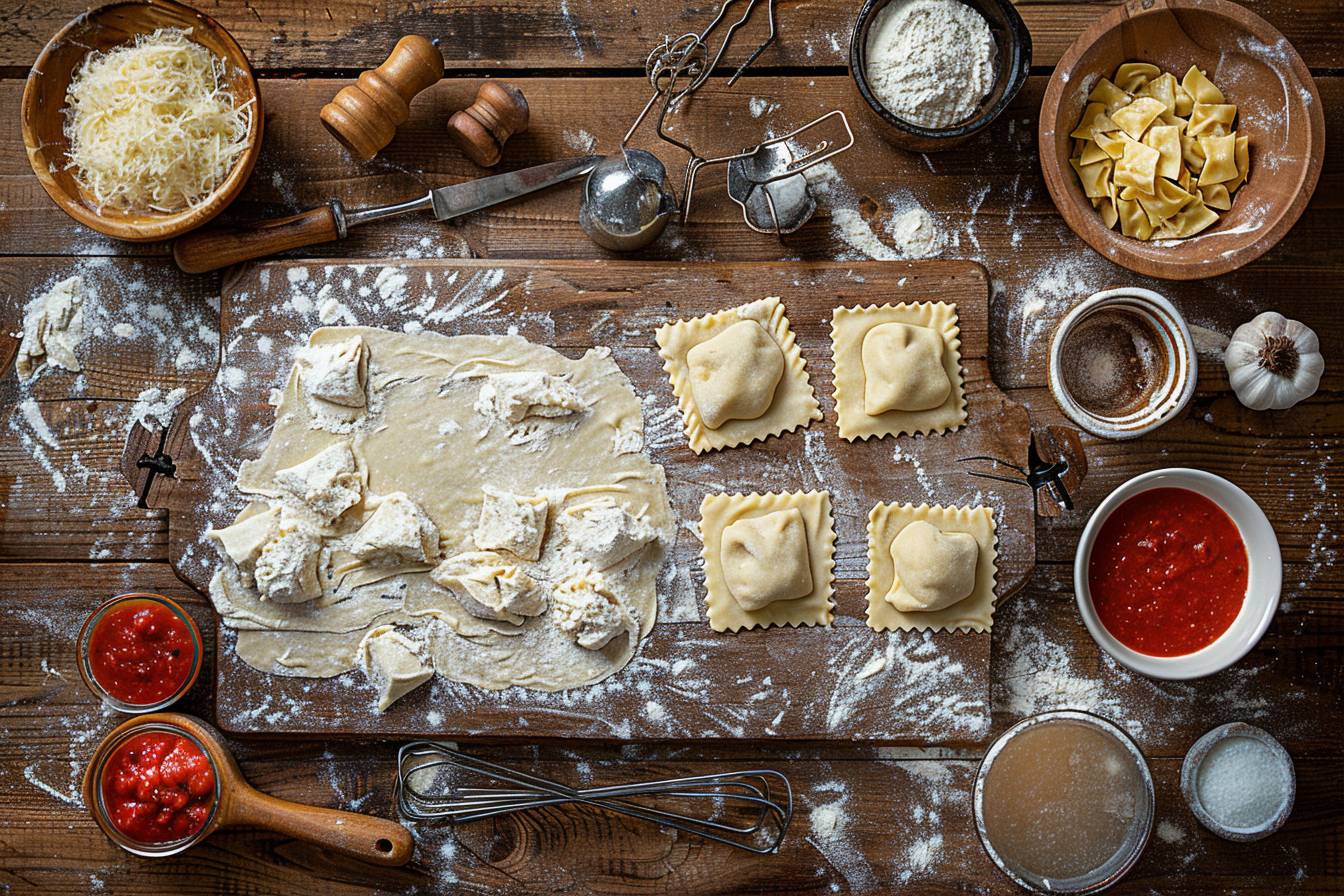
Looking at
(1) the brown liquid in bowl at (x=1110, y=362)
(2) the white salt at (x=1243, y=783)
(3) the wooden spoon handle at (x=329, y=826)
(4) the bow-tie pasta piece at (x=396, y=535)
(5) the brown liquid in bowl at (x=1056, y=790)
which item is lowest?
(2) the white salt at (x=1243, y=783)

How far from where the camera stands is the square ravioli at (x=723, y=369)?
7.91 feet

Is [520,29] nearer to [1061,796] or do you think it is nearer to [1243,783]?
[1061,796]

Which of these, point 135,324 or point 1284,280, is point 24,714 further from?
point 1284,280

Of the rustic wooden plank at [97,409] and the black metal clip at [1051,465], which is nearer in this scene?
the black metal clip at [1051,465]

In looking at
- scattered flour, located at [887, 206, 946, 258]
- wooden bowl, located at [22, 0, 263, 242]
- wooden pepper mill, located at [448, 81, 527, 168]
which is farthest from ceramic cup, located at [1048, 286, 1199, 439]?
wooden bowl, located at [22, 0, 263, 242]

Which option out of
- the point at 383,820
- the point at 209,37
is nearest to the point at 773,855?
the point at 383,820

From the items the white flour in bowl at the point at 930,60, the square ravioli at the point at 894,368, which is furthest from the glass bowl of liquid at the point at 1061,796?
the white flour in bowl at the point at 930,60

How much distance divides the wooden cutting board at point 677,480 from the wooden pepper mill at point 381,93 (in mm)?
342

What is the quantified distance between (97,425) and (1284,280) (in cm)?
326

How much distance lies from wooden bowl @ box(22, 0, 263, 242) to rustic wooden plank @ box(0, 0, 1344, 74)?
0.19m

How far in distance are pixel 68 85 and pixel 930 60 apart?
218 cm

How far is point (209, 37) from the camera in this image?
7.91 ft

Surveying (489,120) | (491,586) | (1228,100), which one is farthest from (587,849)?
(1228,100)

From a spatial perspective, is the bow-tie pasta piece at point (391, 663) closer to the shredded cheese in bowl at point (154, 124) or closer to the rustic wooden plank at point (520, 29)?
the shredded cheese in bowl at point (154, 124)
